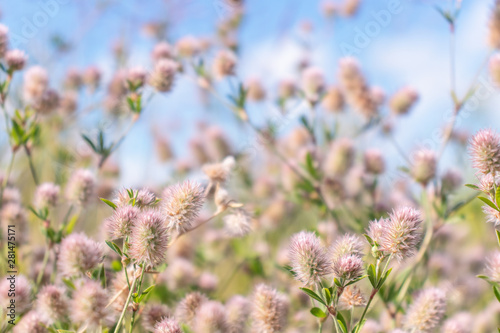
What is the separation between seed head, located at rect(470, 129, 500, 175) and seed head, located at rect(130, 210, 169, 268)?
804mm

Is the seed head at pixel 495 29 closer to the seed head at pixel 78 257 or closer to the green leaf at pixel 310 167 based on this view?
the green leaf at pixel 310 167

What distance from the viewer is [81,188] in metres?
1.74

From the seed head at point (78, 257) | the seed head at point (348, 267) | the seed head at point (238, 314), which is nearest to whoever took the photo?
the seed head at point (348, 267)

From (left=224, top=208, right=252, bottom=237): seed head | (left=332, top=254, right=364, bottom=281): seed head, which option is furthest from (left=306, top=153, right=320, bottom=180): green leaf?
(left=332, top=254, right=364, bottom=281): seed head

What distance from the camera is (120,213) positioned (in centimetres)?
108

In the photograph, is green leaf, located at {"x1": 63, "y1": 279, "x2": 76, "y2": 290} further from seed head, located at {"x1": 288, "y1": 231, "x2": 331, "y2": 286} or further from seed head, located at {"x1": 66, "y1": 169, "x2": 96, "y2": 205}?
seed head, located at {"x1": 288, "y1": 231, "x2": 331, "y2": 286}

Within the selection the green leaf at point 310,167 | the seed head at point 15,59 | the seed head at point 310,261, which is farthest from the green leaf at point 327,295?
the seed head at point 15,59

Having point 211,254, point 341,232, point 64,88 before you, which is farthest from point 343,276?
point 64,88

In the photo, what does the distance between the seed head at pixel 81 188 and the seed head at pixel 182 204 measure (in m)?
0.70

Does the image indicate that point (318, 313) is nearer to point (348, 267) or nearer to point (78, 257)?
point (348, 267)

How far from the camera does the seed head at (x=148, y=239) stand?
1.05m

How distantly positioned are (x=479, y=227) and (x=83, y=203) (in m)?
3.68

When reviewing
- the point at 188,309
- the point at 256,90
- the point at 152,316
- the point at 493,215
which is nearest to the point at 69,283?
the point at 152,316

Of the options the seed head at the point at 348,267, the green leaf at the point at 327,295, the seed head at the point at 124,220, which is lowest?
the green leaf at the point at 327,295
